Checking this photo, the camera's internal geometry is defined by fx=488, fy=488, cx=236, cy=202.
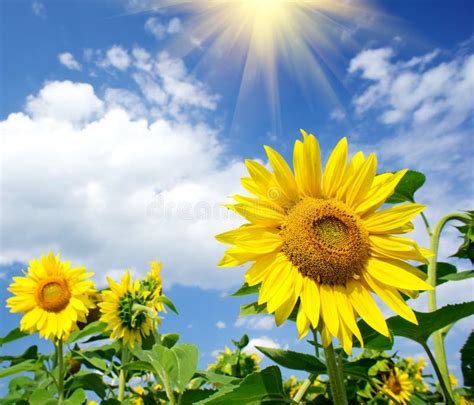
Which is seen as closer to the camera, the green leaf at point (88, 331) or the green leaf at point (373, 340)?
the green leaf at point (373, 340)

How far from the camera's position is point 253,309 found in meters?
2.20

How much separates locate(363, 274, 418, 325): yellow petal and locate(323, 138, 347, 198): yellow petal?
489mm

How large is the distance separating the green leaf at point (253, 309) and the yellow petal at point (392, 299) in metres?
0.52

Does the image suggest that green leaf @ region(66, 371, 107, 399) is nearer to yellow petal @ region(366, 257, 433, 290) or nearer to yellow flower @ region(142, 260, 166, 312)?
yellow flower @ region(142, 260, 166, 312)

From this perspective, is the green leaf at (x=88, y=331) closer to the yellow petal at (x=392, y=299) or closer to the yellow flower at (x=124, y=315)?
the yellow flower at (x=124, y=315)

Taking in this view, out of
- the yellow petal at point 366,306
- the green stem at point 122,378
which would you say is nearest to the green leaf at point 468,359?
the yellow petal at point 366,306

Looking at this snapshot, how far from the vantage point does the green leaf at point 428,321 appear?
2.10m

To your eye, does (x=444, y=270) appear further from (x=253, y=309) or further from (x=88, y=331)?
(x=88, y=331)

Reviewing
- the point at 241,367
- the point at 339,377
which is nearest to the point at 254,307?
the point at 339,377

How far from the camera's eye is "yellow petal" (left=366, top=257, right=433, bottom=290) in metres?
2.22

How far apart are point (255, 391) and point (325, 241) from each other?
756 mm

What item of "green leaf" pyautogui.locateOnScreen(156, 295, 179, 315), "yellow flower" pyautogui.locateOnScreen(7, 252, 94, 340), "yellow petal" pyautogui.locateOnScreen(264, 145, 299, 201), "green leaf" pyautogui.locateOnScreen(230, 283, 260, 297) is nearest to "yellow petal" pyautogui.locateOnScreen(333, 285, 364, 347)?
"green leaf" pyautogui.locateOnScreen(230, 283, 260, 297)

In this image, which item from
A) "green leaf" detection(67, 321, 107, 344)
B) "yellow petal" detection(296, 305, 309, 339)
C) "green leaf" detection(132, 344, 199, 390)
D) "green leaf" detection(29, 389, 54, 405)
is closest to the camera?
"yellow petal" detection(296, 305, 309, 339)

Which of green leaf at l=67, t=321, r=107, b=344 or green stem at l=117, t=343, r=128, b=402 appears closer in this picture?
green stem at l=117, t=343, r=128, b=402
